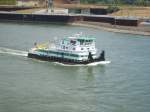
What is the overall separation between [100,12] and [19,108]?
77.7 m

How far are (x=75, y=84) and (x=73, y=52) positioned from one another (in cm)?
950

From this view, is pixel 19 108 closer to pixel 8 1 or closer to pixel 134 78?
pixel 134 78

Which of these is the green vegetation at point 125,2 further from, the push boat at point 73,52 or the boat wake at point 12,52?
the push boat at point 73,52

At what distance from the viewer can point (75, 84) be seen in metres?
40.5

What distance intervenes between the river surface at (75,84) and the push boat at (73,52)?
112 cm

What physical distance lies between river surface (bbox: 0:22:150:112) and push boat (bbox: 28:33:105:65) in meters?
1.12

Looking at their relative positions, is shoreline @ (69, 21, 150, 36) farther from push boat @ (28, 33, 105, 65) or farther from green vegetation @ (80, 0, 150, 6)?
green vegetation @ (80, 0, 150, 6)

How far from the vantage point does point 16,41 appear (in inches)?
2495

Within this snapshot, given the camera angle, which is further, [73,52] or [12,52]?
[12,52]

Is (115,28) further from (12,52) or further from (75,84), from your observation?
(75,84)

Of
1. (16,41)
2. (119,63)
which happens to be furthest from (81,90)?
(16,41)

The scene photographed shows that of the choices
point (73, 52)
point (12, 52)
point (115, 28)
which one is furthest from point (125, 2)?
point (73, 52)

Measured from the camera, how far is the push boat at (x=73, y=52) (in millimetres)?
49219

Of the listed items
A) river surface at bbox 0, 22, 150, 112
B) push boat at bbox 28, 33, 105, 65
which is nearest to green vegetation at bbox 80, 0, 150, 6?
river surface at bbox 0, 22, 150, 112
